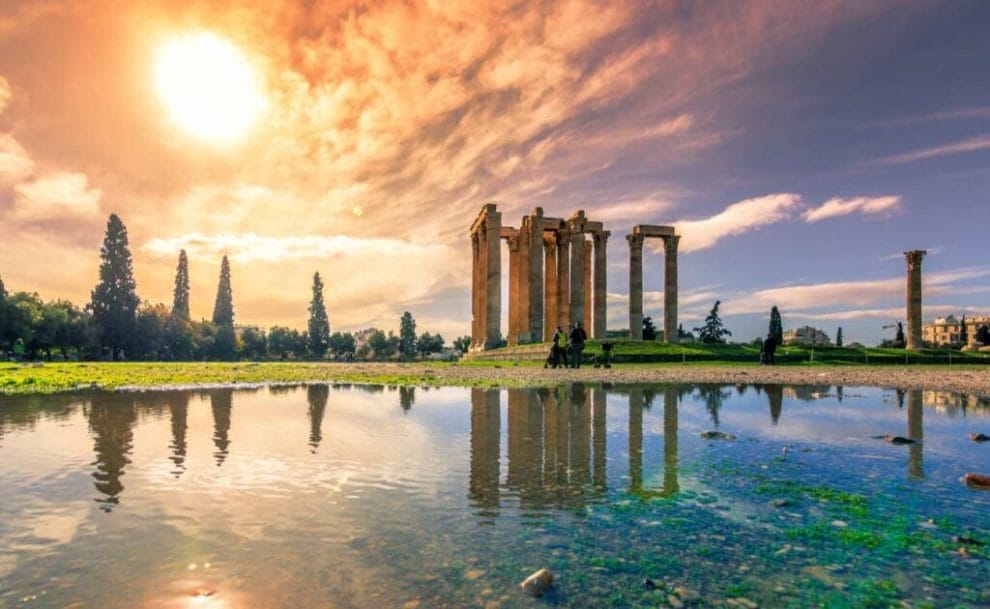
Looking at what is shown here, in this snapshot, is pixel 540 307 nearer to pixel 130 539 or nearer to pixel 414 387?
pixel 414 387

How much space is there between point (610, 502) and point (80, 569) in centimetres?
399

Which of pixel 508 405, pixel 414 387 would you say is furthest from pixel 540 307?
pixel 508 405

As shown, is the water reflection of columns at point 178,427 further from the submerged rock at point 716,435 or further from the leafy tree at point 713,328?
the leafy tree at point 713,328

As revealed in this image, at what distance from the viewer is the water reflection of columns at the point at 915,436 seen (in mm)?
6560

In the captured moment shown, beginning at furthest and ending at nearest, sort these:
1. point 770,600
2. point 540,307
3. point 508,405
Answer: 1. point 540,307
2. point 508,405
3. point 770,600

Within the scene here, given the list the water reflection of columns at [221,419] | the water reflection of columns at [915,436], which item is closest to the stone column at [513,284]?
the water reflection of columns at [221,419]

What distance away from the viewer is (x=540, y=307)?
5766 cm

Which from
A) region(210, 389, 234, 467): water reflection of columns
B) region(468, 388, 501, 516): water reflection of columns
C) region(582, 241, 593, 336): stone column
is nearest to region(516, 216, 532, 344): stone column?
region(582, 241, 593, 336): stone column

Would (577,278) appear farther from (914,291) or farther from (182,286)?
(182,286)

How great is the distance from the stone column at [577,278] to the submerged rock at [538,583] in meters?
57.3

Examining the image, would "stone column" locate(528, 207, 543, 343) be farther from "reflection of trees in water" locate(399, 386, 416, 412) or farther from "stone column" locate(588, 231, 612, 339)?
"reflection of trees in water" locate(399, 386, 416, 412)

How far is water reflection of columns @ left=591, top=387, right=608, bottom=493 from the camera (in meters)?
6.06

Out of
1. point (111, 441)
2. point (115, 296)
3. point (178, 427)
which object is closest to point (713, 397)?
point (178, 427)

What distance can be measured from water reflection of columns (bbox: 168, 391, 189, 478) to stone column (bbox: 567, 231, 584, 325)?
4748 centimetres
